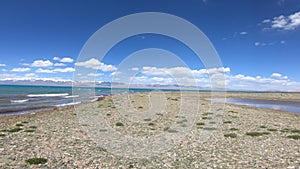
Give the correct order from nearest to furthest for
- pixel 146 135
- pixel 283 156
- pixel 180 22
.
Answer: pixel 283 156 → pixel 146 135 → pixel 180 22

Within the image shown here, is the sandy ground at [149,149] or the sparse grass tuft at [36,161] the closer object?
the sparse grass tuft at [36,161]

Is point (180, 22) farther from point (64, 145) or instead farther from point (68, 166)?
point (68, 166)

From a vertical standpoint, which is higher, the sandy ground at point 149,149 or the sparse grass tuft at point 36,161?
the sparse grass tuft at point 36,161

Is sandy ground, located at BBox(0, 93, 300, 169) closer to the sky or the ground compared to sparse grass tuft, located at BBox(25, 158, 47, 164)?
closer to the ground

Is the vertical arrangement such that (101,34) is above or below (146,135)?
above

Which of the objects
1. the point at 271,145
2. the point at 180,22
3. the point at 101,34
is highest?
the point at 180,22

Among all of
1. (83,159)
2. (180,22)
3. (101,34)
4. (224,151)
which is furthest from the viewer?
(180,22)

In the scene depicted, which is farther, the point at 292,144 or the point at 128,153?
the point at 292,144

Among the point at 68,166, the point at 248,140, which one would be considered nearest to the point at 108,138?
the point at 68,166

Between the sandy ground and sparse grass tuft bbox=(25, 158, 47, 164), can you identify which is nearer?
sparse grass tuft bbox=(25, 158, 47, 164)

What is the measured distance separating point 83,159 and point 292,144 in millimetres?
14256

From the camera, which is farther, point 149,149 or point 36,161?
point 149,149

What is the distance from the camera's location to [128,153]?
14.4m

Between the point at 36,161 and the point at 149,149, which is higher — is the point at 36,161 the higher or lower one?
the higher one
